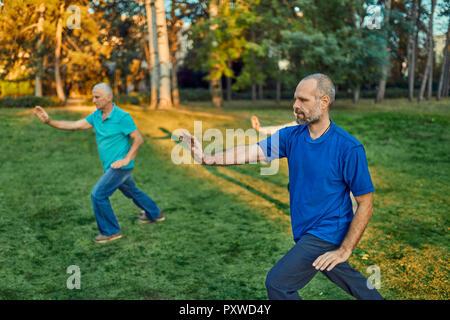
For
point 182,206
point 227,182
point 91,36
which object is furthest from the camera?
point 91,36

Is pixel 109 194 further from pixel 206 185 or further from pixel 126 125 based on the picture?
pixel 206 185

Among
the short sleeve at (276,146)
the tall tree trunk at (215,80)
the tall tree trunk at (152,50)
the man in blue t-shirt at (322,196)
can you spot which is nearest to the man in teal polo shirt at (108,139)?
the short sleeve at (276,146)

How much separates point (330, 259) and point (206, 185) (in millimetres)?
7913

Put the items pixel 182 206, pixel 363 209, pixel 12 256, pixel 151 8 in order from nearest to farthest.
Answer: pixel 363 209 < pixel 12 256 < pixel 182 206 < pixel 151 8

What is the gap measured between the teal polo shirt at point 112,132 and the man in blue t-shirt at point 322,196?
3226mm

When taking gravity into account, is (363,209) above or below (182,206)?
above

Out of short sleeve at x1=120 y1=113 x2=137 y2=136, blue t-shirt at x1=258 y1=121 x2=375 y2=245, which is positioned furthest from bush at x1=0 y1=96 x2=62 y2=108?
blue t-shirt at x1=258 y1=121 x2=375 y2=245

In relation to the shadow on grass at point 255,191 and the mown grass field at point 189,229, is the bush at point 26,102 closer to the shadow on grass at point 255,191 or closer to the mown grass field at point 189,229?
the mown grass field at point 189,229

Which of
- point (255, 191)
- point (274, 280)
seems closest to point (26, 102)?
point (255, 191)

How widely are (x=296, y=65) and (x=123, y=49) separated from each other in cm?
1800

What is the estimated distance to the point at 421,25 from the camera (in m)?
40.4

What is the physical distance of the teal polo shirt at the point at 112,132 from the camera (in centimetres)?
616
